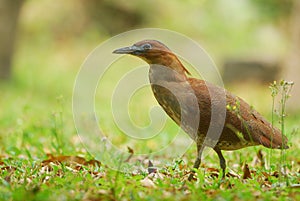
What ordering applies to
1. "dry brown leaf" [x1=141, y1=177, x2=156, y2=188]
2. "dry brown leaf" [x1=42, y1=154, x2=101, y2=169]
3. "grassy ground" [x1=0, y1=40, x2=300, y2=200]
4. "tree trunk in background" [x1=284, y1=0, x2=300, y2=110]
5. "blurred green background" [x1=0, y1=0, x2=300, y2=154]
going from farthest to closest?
"blurred green background" [x1=0, y1=0, x2=300, y2=154] < "tree trunk in background" [x1=284, y1=0, x2=300, y2=110] < "dry brown leaf" [x1=42, y1=154, x2=101, y2=169] < "dry brown leaf" [x1=141, y1=177, x2=156, y2=188] < "grassy ground" [x1=0, y1=40, x2=300, y2=200]

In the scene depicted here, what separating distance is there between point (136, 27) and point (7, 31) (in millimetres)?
8522

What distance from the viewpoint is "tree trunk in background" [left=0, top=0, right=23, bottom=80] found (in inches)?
532

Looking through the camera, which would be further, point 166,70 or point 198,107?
point 166,70

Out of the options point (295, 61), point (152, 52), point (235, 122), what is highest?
point (295, 61)

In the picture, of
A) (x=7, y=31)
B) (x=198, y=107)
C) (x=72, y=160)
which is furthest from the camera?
(x=7, y=31)

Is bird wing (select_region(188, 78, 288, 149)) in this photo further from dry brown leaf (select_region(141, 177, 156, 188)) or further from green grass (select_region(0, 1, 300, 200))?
dry brown leaf (select_region(141, 177, 156, 188))

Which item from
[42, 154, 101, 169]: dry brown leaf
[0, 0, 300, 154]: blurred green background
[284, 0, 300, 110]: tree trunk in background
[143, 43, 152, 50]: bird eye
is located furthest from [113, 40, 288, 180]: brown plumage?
[0, 0, 300, 154]: blurred green background

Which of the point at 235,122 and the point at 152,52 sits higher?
the point at 152,52

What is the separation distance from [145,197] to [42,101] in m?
9.47

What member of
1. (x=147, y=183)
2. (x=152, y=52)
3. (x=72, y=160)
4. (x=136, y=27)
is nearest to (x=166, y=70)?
(x=152, y=52)

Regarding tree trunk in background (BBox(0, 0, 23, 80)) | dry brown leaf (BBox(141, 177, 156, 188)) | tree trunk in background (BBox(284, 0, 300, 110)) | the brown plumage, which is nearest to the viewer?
dry brown leaf (BBox(141, 177, 156, 188))

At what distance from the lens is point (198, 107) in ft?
13.7

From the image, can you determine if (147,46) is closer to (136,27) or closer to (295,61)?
(295,61)

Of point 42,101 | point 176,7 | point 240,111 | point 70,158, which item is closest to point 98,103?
point 42,101
